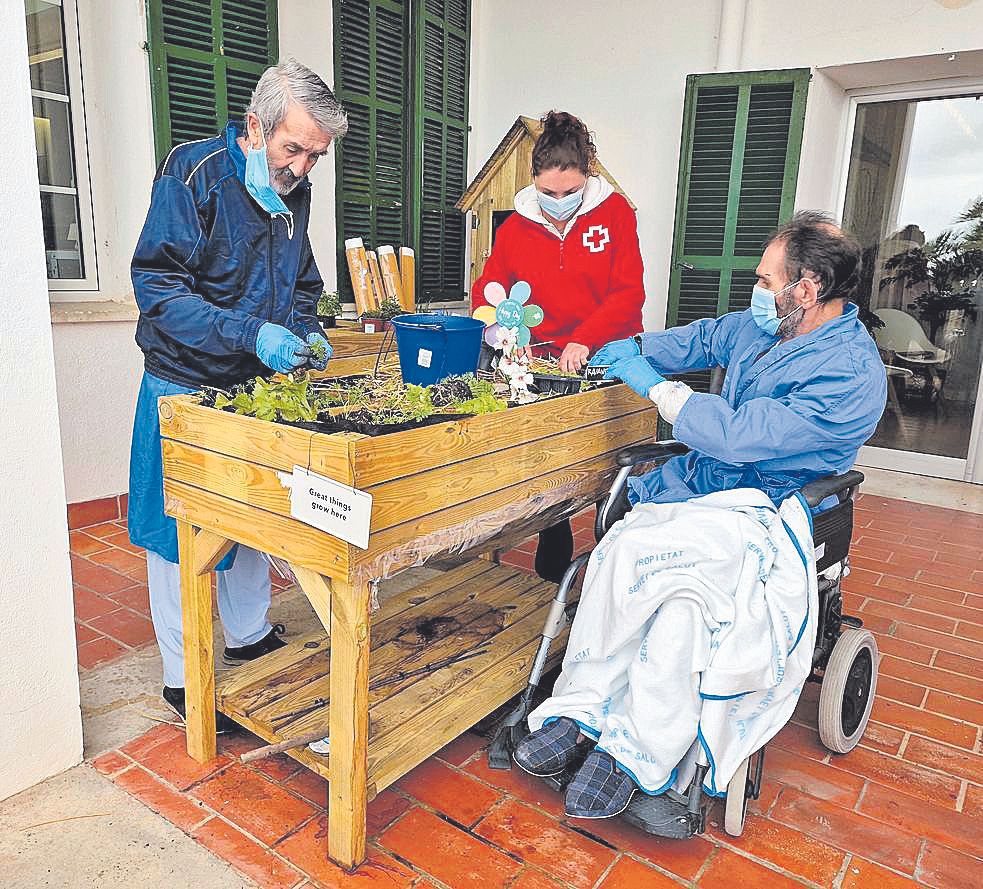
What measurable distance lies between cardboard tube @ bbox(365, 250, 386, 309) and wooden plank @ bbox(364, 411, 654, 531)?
247 centimetres

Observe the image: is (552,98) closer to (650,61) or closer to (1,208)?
(650,61)

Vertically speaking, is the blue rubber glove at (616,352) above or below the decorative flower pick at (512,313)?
below

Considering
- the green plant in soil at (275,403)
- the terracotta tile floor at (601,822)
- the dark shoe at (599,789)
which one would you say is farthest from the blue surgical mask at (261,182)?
the dark shoe at (599,789)

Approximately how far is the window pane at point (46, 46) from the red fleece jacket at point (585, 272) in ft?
7.30

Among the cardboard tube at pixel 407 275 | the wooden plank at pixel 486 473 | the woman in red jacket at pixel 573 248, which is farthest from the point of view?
the cardboard tube at pixel 407 275

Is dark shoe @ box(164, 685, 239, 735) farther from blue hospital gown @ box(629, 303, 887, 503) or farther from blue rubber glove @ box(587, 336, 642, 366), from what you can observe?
blue rubber glove @ box(587, 336, 642, 366)

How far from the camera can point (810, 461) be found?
2.08m

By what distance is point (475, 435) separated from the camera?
181 centimetres

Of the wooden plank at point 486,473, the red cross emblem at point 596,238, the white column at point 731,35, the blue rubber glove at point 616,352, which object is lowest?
the wooden plank at point 486,473

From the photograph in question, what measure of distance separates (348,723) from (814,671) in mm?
1443

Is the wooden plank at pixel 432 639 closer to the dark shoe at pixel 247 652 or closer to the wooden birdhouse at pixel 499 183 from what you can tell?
the dark shoe at pixel 247 652

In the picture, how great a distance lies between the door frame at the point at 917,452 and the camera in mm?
4742

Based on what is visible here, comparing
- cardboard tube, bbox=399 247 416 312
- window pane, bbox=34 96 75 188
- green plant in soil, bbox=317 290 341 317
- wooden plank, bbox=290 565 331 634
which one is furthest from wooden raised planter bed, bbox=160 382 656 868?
cardboard tube, bbox=399 247 416 312

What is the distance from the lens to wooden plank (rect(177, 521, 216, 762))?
6.50 ft
